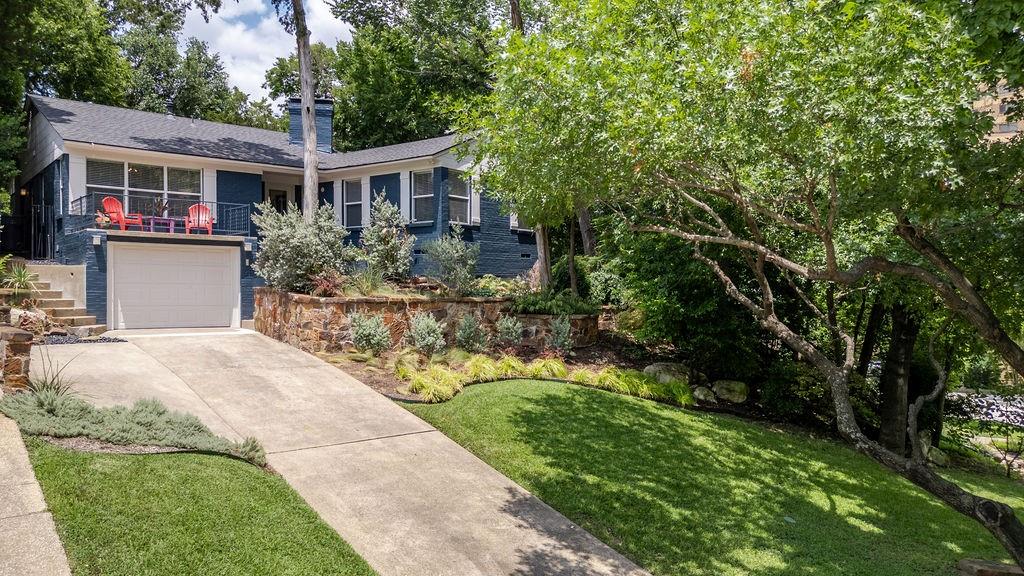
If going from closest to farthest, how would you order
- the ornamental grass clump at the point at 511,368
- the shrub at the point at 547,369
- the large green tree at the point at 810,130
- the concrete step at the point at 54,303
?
the large green tree at the point at 810,130 < the ornamental grass clump at the point at 511,368 < the shrub at the point at 547,369 < the concrete step at the point at 54,303

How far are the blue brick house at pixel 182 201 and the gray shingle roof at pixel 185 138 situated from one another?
6 cm

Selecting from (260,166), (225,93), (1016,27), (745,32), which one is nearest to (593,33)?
(745,32)

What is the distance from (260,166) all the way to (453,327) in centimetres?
784

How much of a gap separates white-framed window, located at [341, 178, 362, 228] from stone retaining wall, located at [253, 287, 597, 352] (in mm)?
4803

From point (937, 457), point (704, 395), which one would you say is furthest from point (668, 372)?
point (937, 457)

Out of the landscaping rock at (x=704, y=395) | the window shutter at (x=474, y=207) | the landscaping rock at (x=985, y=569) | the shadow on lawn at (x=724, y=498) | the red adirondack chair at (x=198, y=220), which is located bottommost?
the landscaping rock at (x=985, y=569)

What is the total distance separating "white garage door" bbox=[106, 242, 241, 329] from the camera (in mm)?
13094

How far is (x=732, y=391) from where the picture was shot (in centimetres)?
1105

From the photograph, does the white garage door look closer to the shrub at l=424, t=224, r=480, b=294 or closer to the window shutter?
the shrub at l=424, t=224, r=480, b=294

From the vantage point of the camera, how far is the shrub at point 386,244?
1246cm

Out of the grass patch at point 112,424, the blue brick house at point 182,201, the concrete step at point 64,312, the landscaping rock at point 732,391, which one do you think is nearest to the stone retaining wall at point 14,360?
the grass patch at point 112,424

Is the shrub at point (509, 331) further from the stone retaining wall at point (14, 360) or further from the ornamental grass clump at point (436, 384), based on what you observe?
the stone retaining wall at point (14, 360)

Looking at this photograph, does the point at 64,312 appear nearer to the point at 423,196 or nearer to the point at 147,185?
the point at 147,185

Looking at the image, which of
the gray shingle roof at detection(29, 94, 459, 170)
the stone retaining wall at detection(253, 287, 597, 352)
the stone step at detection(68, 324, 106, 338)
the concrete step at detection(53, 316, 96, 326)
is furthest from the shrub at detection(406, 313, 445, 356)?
the concrete step at detection(53, 316, 96, 326)
